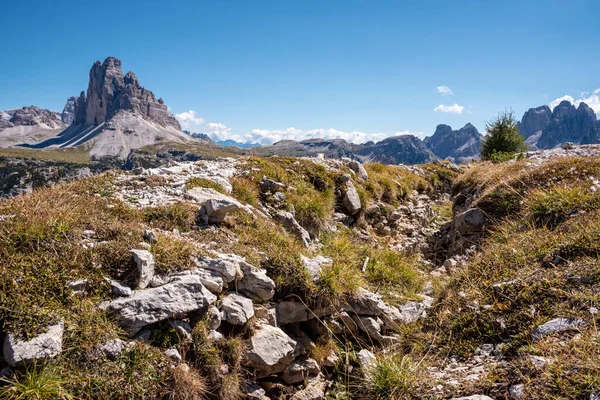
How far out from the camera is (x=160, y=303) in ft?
16.0

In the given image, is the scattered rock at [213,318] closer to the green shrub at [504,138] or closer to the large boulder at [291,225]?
the large boulder at [291,225]

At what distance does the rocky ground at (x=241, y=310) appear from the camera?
4.12 m

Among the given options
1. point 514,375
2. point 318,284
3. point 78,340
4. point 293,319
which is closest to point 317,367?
point 293,319

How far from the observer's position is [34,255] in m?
4.83

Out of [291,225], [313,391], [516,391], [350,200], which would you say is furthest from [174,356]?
[350,200]

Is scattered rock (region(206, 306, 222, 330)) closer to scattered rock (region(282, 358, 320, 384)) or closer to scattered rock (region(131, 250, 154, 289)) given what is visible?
scattered rock (region(131, 250, 154, 289))

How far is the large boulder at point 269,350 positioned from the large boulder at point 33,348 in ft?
8.73

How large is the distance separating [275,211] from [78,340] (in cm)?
704

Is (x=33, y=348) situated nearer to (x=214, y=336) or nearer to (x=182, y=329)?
(x=182, y=329)

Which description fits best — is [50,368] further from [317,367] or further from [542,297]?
[542,297]

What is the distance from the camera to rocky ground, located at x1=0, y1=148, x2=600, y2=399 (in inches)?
162

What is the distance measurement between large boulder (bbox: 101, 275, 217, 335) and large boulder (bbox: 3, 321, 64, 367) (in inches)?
28.6

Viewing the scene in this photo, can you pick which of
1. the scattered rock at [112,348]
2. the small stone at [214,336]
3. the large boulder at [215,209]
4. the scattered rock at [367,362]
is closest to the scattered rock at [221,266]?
the small stone at [214,336]

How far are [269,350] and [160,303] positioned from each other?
2.01 metres
